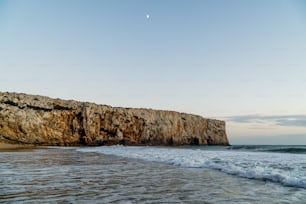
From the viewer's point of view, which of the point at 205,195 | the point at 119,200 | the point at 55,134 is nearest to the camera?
the point at 119,200

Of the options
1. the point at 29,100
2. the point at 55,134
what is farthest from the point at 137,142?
the point at 29,100

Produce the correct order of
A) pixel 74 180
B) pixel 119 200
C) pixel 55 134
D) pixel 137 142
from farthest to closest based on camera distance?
pixel 137 142 → pixel 55 134 → pixel 74 180 → pixel 119 200

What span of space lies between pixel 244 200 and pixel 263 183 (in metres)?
2.50

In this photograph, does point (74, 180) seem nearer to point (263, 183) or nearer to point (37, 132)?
point (263, 183)

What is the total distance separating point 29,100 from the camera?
150ft

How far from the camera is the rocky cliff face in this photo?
44281mm

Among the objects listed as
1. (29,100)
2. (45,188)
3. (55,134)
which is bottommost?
(45,188)

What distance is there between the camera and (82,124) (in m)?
48.9

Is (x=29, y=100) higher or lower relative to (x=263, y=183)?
higher

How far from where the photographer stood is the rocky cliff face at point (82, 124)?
44.3 metres

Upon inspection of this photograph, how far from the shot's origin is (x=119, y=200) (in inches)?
210

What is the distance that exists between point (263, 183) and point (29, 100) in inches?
1680

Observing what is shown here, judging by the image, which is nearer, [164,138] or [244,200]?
[244,200]

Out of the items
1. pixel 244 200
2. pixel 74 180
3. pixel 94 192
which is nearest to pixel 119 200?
pixel 94 192
